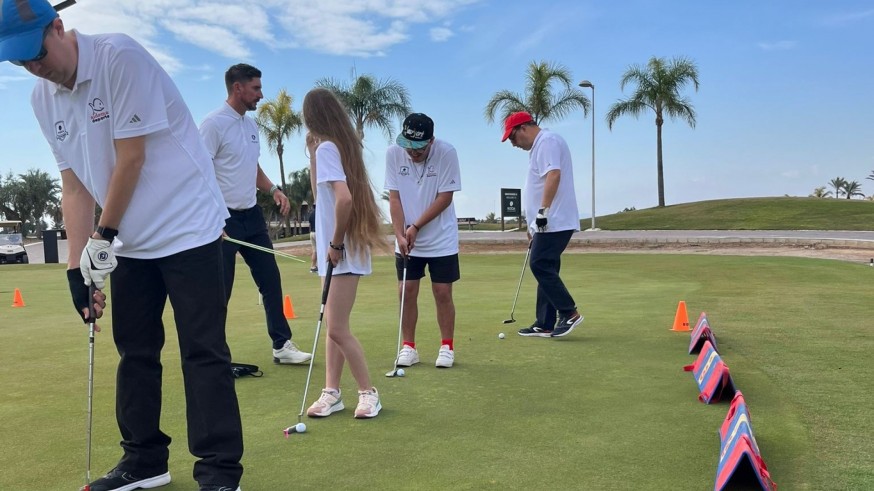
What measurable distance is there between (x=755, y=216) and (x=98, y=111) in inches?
1438

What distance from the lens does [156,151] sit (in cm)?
273

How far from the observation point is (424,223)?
515cm

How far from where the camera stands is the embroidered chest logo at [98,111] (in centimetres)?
263

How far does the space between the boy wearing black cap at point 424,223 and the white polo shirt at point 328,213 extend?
1.27 meters

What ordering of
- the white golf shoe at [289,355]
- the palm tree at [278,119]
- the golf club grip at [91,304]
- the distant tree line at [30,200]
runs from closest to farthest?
the golf club grip at [91,304] < the white golf shoe at [289,355] < the palm tree at [278,119] < the distant tree line at [30,200]

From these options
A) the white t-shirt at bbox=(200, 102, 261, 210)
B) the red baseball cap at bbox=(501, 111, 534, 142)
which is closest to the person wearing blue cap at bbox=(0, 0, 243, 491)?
the white t-shirt at bbox=(200, 102, 261, 210)

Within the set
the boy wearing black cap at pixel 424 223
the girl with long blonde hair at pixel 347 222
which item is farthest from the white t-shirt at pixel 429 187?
the girl with long blonde hair at pixel 347 222

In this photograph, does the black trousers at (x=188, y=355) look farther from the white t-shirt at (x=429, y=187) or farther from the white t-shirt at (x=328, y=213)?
the white t-shirt at (x=429, y=187)

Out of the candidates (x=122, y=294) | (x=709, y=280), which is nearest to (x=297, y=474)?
(x=122, y=294)

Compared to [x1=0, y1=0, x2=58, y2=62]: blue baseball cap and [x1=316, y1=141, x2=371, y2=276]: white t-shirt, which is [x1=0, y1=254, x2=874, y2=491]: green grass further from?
[x1=0, y1=0, x2=58, y2=62]: blue baseball cap

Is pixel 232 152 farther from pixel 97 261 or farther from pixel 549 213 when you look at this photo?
pixel 549 213

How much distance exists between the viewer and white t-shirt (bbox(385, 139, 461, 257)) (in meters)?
5.23

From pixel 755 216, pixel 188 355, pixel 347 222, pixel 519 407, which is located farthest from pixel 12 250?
pixel 755 216

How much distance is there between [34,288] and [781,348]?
1369 centimetres
